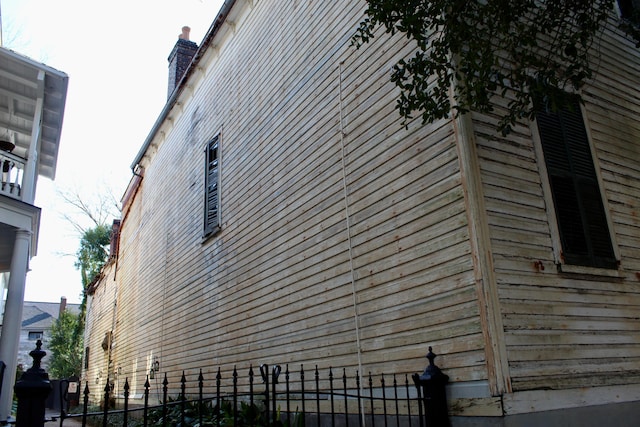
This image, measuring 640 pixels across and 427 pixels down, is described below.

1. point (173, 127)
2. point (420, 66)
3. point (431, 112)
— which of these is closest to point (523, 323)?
point (431, 112)

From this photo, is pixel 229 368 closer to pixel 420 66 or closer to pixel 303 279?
pixel 303 279

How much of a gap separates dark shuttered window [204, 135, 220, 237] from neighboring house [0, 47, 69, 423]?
11.3 ft

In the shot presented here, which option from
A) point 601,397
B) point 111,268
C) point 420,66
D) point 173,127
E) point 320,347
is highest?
point 173,127

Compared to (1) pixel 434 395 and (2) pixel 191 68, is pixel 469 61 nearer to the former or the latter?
(1) pixel 434 395

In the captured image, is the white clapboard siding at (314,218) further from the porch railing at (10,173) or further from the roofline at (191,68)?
the porch railing at (10,173)

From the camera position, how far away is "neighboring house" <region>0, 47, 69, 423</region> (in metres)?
8.73

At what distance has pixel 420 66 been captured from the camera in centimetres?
513

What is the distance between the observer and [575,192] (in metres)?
5.73

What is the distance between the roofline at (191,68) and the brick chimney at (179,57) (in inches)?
65.5

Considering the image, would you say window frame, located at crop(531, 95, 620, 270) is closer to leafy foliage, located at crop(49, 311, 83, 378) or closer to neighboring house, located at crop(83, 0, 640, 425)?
neighboring house, located at crop(83, 0, 640, 425)

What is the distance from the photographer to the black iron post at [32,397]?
2859 mm

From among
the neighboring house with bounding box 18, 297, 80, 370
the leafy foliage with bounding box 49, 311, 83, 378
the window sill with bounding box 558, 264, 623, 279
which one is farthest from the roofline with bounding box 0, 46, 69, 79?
the neighboring house with bounding box 18, 297, 80, 370

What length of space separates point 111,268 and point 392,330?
20.0 meters

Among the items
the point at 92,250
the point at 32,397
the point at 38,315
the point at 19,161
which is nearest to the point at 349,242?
the point at 32,397
